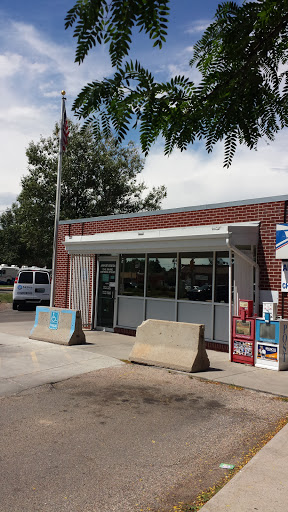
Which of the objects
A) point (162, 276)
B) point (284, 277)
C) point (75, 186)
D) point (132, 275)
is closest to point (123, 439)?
point (284, 277)

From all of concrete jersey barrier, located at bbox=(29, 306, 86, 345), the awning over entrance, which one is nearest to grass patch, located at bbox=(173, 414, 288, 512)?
the awning over entrance

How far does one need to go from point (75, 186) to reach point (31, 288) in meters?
12.5

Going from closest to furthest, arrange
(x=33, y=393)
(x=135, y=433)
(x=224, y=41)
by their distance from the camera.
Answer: (x=224, y=41) → (x=135, y=433) → (x=33, y=393)

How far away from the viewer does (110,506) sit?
133 inches

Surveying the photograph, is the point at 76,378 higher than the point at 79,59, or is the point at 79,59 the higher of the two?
the point at 79,59

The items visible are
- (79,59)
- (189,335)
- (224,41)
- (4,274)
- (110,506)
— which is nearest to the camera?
(79,59)

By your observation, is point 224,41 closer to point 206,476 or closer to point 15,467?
point 206,476

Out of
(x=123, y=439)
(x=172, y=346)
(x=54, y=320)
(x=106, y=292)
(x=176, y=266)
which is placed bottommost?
(x=123, y=439)

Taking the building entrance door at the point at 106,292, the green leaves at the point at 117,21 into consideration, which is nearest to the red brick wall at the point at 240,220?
the building entrance door at the point at 106,292

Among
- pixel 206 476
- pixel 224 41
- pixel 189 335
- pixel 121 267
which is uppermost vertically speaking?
pixel 224 41

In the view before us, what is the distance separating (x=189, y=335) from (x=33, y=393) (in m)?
3.26

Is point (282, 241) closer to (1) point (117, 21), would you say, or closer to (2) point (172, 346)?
(2) point (172, 346)

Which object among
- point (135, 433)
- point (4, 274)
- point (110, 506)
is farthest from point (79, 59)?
point (4, 274)

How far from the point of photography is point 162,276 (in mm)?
12359
